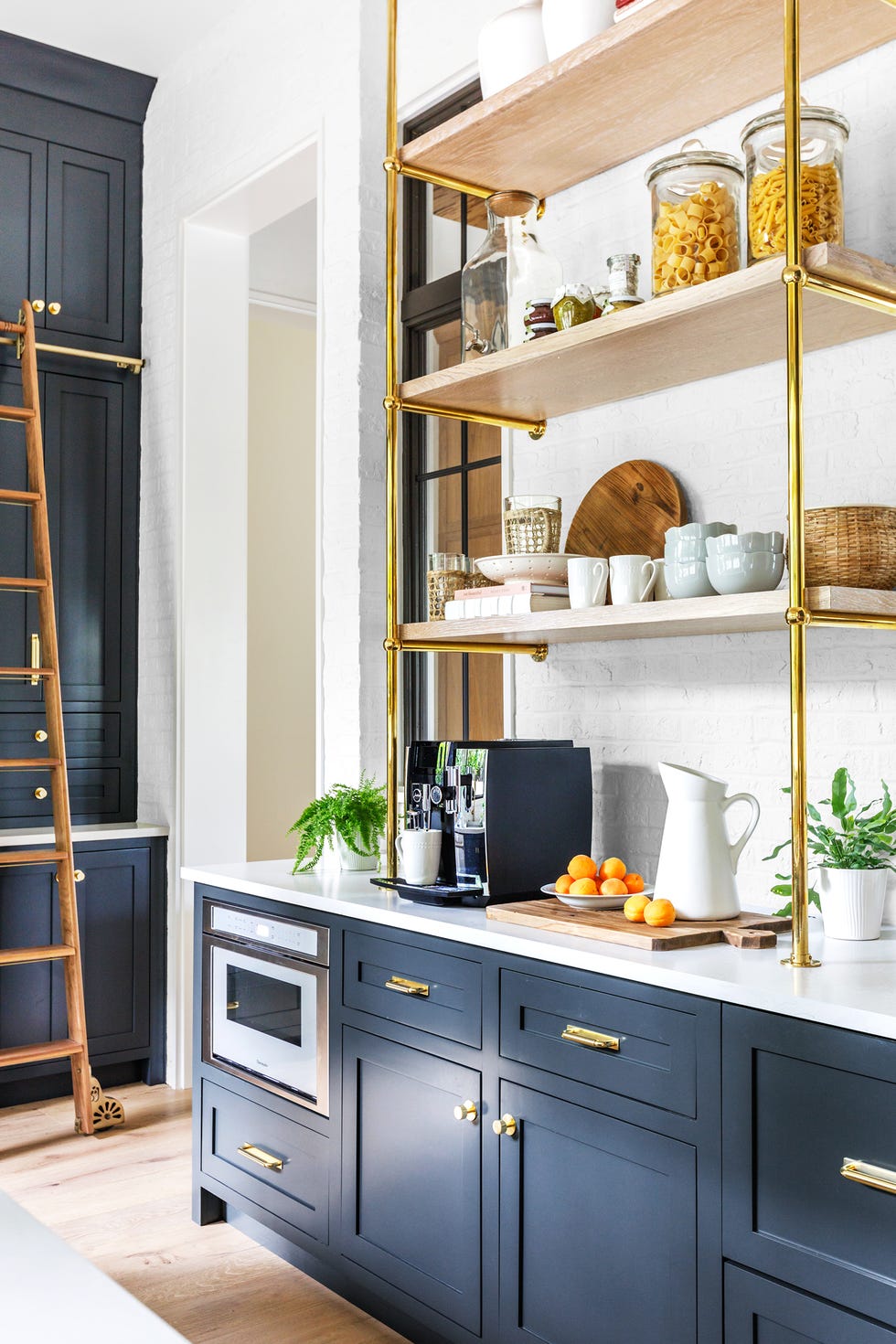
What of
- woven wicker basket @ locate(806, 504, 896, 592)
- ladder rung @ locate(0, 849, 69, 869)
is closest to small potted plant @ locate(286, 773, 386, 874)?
ladder rung @ locate(0, 849, 69, 869)

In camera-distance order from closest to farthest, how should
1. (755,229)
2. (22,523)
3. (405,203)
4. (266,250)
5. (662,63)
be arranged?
(755,229) < (662,63) < (405,203) < (22,523) < (266,250)

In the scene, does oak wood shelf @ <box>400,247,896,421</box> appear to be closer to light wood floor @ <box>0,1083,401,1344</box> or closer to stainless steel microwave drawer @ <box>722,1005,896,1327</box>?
stainless steel microwave drawer @ <box>722,1005,896,1327</box>

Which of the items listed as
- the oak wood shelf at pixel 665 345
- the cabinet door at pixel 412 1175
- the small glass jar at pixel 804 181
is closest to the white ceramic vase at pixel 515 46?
the oak wood shelf at pixel 665 345

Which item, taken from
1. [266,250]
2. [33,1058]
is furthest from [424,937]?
[266,250]

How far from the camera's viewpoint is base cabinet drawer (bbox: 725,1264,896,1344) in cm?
142

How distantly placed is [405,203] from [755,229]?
5.49 ft

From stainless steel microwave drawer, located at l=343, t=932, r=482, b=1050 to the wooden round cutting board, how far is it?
3.01ft

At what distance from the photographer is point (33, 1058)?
3.45m

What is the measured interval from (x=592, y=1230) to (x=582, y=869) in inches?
23.6

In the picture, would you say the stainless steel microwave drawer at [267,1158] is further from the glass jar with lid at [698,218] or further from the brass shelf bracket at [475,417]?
the glass jar with lid at [698,218]

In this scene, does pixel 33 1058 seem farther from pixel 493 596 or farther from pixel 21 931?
pixel 493 596

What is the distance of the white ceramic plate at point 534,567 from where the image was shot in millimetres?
2385

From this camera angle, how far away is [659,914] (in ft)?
6.20

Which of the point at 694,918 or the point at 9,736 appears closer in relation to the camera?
the point at 694,918
